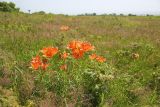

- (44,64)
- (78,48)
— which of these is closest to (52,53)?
(44,64)

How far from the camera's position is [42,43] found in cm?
947

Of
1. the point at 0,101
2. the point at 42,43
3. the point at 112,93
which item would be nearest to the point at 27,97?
the point at 0,101

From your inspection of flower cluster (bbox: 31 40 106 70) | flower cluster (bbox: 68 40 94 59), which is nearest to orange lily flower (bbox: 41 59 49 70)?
flower cluster (bbox: 31 40 106 70)

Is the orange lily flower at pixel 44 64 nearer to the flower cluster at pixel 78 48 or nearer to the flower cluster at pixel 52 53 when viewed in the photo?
the flower cluster at pixel 52 53

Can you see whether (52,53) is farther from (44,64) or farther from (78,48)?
(78,48)

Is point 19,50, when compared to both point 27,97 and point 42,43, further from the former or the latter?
point 27,97

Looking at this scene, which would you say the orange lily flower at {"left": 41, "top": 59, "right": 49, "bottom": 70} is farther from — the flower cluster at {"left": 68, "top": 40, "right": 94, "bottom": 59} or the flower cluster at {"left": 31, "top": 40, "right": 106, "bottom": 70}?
the flower cluster at {"left": 68, "top": 40, "right": 94, "bottom": 59}

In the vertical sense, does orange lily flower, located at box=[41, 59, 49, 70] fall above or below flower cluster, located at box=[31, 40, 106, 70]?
below

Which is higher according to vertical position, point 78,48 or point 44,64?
point 78,48

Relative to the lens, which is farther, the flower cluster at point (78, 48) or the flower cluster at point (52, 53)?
the flower cluster at point (78, 48)

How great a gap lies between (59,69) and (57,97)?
29.5 inches

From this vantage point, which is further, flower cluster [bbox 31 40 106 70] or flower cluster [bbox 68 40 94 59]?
flower cluster [bbox 68 40 94 59]

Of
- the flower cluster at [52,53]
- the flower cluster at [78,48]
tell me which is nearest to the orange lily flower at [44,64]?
the flower cluster at [52,53]

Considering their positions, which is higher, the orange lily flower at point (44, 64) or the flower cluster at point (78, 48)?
the flower cluster at point (78, 48)
